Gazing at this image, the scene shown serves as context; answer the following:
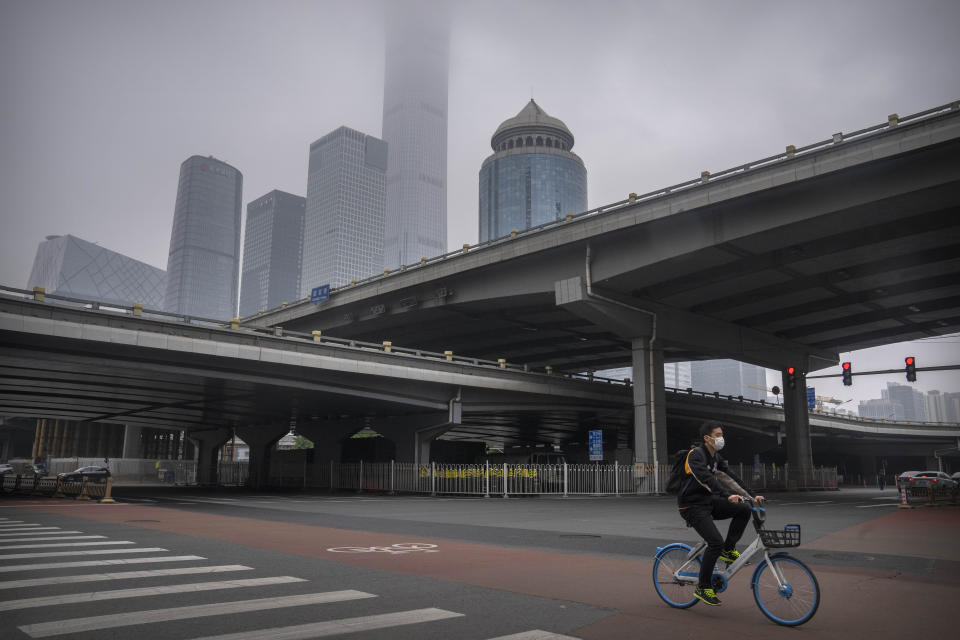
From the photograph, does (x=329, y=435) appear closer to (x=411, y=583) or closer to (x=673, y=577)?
(x=411, y=583)

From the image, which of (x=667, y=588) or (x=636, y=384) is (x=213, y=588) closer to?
(x=667, y=588)

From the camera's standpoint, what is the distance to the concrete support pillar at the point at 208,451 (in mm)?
62531

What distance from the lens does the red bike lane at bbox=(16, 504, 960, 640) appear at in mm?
6453

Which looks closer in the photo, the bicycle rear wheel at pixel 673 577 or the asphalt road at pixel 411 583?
the asphalt road at pixel 411 583

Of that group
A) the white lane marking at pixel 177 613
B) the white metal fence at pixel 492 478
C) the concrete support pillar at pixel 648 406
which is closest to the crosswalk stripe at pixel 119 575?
the white lane marking at pixel 177 613

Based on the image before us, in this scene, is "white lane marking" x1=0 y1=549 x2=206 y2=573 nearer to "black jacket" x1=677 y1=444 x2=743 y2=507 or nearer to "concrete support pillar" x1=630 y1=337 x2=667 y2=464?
"black jacket" x1=677 y1=444 x2=743 y2=507

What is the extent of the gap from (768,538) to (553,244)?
3220 centimetres

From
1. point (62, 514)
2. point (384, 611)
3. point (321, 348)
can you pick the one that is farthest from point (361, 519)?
point (321, 348)

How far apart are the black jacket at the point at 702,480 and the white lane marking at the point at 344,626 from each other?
2592 mm

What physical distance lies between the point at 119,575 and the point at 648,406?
3604cm

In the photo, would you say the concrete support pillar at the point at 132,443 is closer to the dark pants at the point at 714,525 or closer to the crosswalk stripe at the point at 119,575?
the crosswalk stripe at the point at 119,575

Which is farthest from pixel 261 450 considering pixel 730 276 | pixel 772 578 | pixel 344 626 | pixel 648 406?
pixel 772 578

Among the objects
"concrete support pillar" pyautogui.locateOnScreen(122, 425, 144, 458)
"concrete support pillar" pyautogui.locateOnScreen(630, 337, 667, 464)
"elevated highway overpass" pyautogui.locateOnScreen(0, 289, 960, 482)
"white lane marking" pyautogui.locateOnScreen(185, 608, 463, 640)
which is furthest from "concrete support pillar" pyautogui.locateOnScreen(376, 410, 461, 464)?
"concrete support pillar" pyautogui.locateOnScreen(122, 425, 144, 458)

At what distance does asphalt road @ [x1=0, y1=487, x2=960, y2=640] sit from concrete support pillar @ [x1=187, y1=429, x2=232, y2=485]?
48.3 meters
